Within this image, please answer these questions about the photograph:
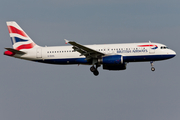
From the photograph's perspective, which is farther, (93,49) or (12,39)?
(12,39)

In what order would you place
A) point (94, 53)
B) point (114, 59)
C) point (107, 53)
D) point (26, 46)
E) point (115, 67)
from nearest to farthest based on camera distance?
point (114, 59) < point (94, 53) < point (107, 53) < point (26, 46) < point (115, 67)

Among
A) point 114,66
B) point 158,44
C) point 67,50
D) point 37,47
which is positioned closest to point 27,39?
point 37,47

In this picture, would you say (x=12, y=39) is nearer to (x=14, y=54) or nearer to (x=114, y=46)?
(x=14, y=54)

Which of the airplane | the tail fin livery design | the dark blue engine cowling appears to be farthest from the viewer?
the tail fin livery design

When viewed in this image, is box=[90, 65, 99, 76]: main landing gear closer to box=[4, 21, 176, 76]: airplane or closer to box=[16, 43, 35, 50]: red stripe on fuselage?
box=[4, 21, 176, 76]: airplane

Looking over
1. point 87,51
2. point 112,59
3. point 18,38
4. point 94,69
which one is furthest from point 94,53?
point 18,38

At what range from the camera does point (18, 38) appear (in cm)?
5088

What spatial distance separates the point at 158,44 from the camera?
4784 cm

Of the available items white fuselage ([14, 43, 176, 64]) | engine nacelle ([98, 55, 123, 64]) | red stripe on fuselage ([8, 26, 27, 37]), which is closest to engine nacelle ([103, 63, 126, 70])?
white fuselage ([14, 43, 176, 64])

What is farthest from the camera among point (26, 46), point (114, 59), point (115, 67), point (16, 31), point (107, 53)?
point (16, 31)

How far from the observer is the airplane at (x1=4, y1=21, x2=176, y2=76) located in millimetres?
46378

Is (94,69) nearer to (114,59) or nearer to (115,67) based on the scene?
(115,67)

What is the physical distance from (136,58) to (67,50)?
9921 millimetres

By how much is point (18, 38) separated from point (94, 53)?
12.6 metres
